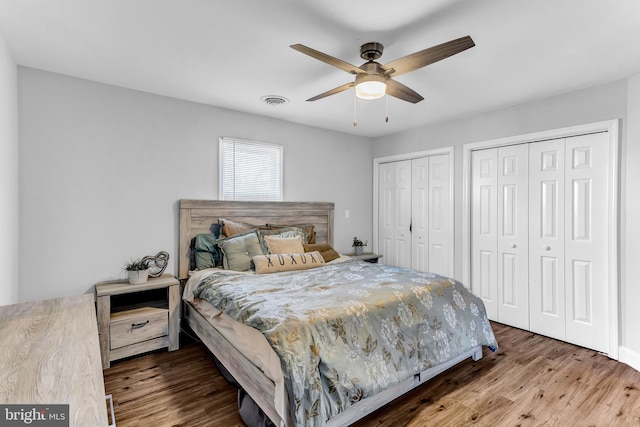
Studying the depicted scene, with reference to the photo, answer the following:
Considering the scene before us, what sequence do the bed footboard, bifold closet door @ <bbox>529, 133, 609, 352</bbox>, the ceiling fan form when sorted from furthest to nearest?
bifold closet door @ <bbox>529, 133, 609, 352</bbox> < the ceiling fan < the bed footboard

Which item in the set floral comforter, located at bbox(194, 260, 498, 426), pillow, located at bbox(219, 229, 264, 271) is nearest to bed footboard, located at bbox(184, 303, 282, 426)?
floral comforter, located at bbox(194, 260, 498, 426)

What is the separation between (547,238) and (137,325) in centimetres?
413

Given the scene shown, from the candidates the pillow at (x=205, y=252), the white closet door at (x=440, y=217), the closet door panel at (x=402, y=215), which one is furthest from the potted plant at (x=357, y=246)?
the pillow at (x=205, y=252)

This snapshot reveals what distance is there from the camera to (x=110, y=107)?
9.77ft

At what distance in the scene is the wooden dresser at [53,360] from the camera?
2.94 ft

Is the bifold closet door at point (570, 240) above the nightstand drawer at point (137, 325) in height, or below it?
above

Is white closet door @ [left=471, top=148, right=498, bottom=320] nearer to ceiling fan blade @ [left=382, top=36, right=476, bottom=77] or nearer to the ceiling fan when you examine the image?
the ceiling fan

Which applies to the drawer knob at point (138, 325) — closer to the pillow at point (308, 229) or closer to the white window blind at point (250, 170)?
the white window blind at point (250, 170)

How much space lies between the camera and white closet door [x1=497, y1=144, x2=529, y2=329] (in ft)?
11.6

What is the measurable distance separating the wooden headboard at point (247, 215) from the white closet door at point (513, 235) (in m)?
2.16

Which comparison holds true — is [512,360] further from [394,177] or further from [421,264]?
[394,177]

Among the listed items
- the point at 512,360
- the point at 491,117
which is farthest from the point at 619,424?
the point at 491,117

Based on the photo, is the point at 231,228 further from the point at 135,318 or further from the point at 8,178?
the point at 8,178

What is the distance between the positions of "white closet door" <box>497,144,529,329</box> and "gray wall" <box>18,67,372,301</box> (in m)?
3.08
